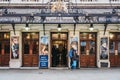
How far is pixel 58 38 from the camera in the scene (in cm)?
2989

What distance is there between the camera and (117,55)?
29.9 metres

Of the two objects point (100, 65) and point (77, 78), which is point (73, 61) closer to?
point (100, 65)

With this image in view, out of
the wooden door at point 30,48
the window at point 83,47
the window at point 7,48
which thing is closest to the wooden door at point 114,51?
the window at point 83,47

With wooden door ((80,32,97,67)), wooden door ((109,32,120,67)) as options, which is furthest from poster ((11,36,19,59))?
wooden door ((109,32,120,67))

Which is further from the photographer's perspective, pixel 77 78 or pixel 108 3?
pixel 108 3

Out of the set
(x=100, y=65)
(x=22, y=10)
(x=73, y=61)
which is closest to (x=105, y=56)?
(x=100, y=65)

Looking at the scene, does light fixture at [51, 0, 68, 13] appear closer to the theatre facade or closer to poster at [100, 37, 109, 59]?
the theatre facade

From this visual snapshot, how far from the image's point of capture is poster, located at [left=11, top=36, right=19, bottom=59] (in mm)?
29125

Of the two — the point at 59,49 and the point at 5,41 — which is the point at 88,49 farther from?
the point at 5,41

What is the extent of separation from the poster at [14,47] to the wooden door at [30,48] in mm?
732

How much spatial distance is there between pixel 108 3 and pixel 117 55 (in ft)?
15.0

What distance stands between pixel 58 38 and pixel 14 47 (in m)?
3.87

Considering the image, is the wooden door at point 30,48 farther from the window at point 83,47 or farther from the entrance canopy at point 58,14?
the window at point 83,47

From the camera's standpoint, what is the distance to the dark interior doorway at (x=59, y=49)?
98.2 ft
